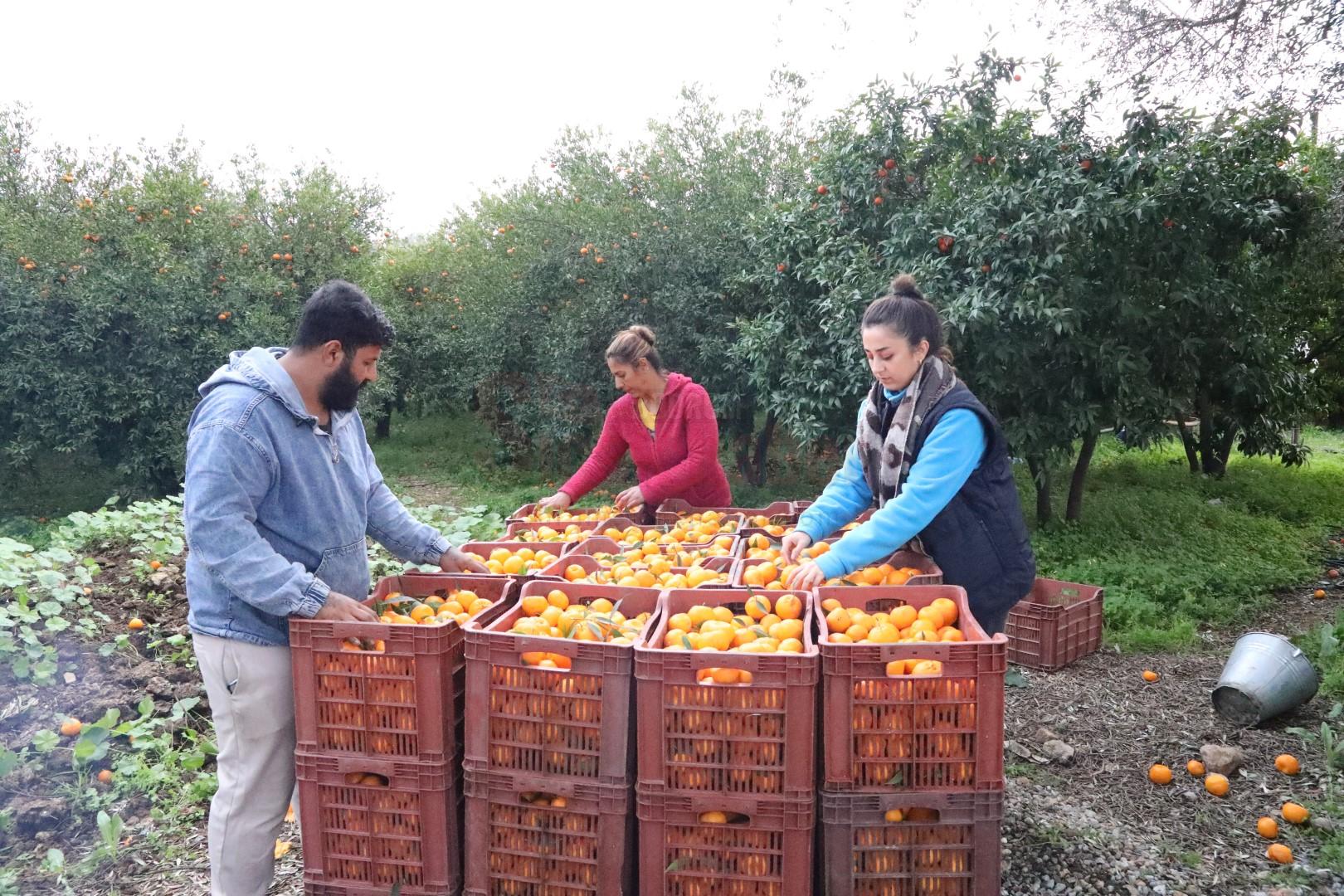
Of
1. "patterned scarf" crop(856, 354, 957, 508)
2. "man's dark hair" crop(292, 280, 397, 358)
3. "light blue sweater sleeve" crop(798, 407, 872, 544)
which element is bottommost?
"light blue sweater sleeve" crop(798, 407, 872, 544)

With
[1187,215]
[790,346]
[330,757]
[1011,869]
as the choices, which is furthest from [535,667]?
[1187,215]

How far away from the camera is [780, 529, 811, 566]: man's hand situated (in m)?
3.49

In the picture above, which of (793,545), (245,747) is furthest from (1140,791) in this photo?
(245,747)

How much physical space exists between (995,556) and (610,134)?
36.4 ft

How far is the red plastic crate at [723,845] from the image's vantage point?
2430mm

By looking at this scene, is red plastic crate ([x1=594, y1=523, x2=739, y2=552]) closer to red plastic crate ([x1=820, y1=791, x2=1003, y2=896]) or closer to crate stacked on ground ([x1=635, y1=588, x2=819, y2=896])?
crate stacked on ground ([x1=635, y1=588, x2=819, y2=896])

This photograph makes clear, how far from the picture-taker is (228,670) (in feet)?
9.04

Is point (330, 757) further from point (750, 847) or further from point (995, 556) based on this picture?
point (995, 556)

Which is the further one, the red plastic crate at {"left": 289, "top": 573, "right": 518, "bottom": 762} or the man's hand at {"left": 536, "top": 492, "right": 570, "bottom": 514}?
the man's hand at {"left": 536, "top": 492, "right": 570, "bottom": 514}

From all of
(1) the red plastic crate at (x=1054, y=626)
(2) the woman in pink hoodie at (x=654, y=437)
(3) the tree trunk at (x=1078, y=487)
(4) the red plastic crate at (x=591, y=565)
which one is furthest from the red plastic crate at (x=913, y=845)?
(3) the tree trunk at (x=1078, y=487)

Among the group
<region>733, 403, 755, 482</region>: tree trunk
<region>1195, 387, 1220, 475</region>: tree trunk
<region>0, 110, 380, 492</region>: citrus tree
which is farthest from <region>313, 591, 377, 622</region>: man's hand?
<region>0, 110, 380, 492</region>: citrus tree

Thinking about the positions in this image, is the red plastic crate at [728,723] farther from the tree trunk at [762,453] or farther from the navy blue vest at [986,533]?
the tree trunk at [762,453]

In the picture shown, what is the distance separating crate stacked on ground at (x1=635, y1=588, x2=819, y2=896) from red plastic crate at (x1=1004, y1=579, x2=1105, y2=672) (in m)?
3.64

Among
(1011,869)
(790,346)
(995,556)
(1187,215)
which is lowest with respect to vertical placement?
(1011,869)
